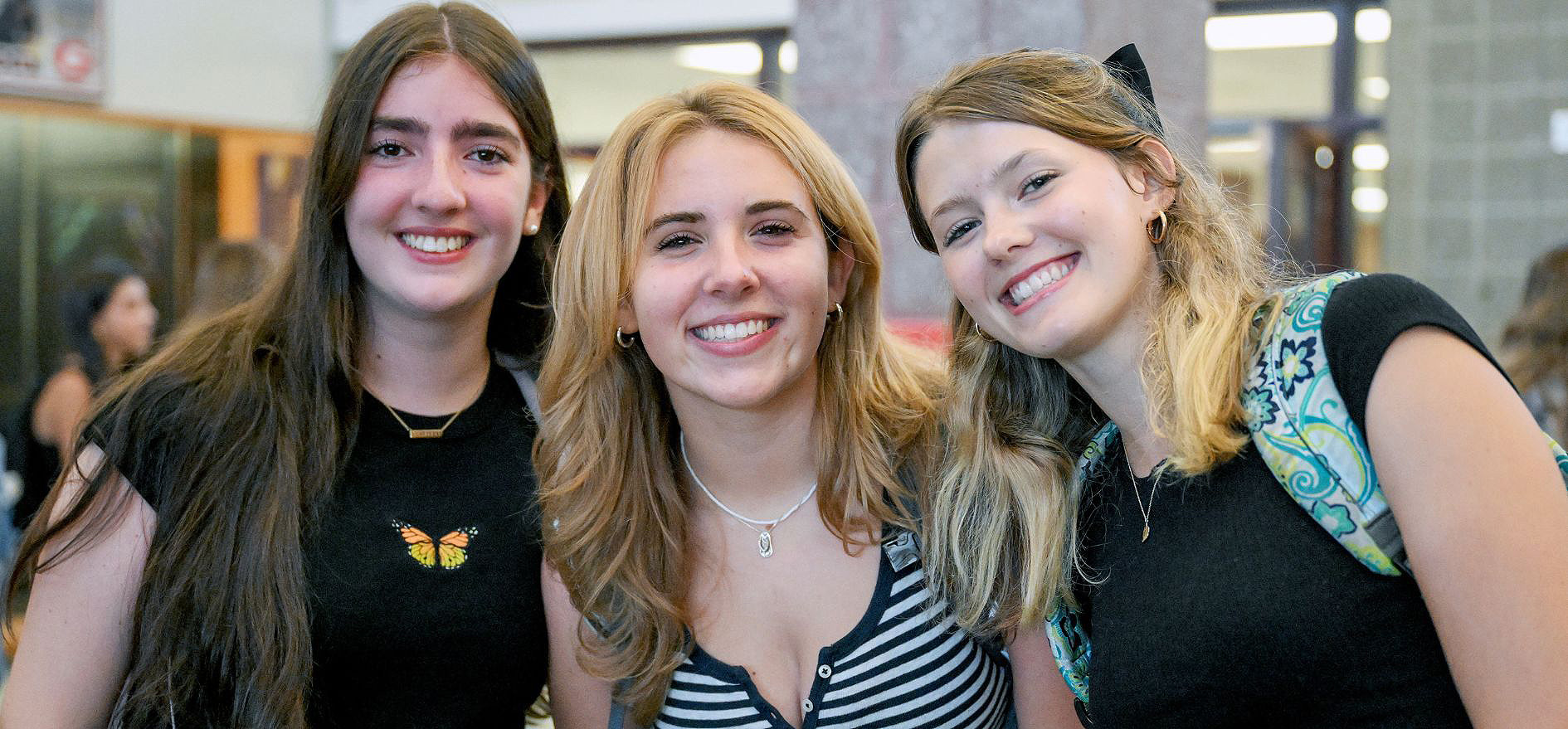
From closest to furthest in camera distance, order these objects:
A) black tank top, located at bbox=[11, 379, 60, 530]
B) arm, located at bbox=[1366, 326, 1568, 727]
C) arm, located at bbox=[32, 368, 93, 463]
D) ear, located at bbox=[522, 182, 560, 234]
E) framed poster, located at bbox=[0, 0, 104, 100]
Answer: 1. arm, located at bbox=[1366, 326, 1568, 727]
2. ear, located at bbox=[522, 182, 560, 234]
3. black tank top, located at bbox=[11, 379, 60, 530]
4. arm, located at bbox=[32, 368, 93, 463]
5. framed poster, located at bbox=[0, 0, 104, 100]

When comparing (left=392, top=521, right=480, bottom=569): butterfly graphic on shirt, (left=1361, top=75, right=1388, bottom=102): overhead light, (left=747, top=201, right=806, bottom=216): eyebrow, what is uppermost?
(left=1361, top=75, right=1388, bottom=102): overhead light

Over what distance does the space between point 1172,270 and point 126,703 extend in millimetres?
1749

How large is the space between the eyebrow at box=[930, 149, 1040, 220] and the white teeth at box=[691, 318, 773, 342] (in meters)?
0.36

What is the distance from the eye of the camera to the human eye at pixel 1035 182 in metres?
1.89

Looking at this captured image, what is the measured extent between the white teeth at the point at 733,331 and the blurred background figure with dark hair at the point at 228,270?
3064 mm

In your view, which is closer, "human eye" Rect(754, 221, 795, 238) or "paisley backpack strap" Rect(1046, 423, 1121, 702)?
"paisley backpack strap" Rect(1046, 423, 1121, 702)

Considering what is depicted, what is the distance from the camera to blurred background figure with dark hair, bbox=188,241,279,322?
15.6 ft

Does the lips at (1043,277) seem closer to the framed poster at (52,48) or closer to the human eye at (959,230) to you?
the human eye at (959,230)

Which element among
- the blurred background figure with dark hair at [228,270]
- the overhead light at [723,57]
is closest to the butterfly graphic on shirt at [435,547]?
the blurred background figure with dark hair at [228,270]

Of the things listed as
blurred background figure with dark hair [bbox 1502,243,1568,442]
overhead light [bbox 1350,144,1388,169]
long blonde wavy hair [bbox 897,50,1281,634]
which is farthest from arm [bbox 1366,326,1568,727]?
overhead light [bbox 1350,144,1388,169]

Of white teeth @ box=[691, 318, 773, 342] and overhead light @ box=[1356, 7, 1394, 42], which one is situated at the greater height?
overhead light @ box=[1356, 7, 1394, 42]

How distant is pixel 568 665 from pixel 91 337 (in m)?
3.85

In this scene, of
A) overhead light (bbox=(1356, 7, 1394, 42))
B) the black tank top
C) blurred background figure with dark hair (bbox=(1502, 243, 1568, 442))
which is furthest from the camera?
overhead light (bbox=(1356, 7, 1394, 42))

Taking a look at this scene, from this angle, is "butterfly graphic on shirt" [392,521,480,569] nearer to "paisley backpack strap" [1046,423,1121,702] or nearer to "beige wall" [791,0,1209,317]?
"paisley backpack strap" [1046,423,1121,702]
